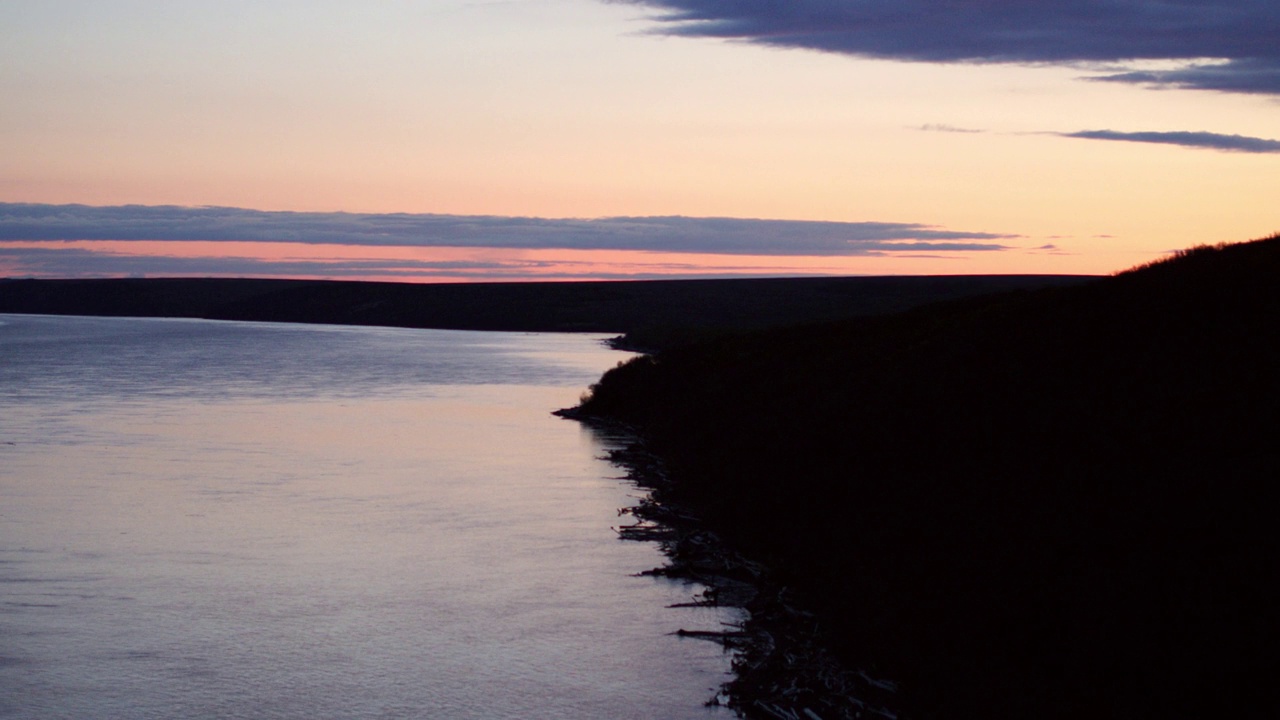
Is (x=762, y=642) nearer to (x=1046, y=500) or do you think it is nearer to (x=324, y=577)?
(x=1046, y=500)

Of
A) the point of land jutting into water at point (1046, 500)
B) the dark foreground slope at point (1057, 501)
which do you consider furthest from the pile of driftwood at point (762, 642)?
the dark foreground slope at point (1057, 501)

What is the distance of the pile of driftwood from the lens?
1329cm

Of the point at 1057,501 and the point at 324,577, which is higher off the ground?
the point at 1057,501

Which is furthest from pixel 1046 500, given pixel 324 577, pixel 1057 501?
pixel 324 577

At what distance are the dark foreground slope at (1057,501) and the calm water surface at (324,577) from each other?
100 inches

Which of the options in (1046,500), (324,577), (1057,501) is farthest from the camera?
(324,577)

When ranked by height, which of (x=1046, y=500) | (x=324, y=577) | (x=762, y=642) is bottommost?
(x=324, y=577)

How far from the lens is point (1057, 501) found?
1450 centimetres

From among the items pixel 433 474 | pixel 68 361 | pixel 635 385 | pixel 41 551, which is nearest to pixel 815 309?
pixel 68 361

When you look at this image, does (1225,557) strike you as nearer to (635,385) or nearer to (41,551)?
(41,551)

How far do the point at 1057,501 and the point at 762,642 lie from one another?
4036 mm

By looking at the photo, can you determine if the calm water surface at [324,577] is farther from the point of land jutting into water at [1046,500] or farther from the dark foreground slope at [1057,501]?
the dark foreground slope at [1057,501]

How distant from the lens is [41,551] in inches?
845

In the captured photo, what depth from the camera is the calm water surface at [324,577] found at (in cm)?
1462
